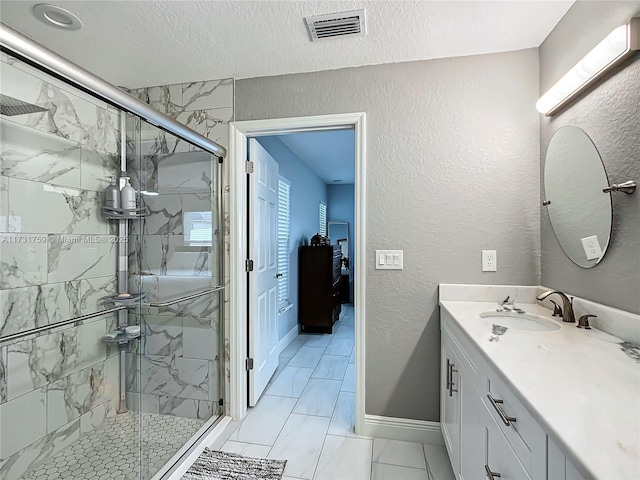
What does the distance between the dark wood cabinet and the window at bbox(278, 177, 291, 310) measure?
0.49m

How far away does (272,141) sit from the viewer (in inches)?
136

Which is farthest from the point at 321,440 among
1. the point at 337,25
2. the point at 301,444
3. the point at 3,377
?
the point at 337,25

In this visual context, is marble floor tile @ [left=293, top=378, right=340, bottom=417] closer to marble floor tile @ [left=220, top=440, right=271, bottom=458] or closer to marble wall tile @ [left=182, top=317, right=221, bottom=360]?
marble floor tile @ [left=220, top=440, right=271, bottom=458]

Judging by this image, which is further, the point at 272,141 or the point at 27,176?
the point at 272,141

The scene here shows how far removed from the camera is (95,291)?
6.40 ft

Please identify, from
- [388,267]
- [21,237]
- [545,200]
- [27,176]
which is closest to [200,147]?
[27,176]

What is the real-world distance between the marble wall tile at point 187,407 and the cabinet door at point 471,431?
1.59m

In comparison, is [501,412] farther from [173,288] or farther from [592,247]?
[173,288]

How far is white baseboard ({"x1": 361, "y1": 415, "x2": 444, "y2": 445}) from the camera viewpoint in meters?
1.95

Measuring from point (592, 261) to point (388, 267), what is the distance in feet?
3.25

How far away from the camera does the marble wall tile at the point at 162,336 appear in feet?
6.33

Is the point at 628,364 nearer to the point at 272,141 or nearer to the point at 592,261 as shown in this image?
the point at 592,261

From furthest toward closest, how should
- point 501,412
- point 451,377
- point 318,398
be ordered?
point 318,398 → point 451,377 → point 501,412

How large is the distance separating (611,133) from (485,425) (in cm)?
125
